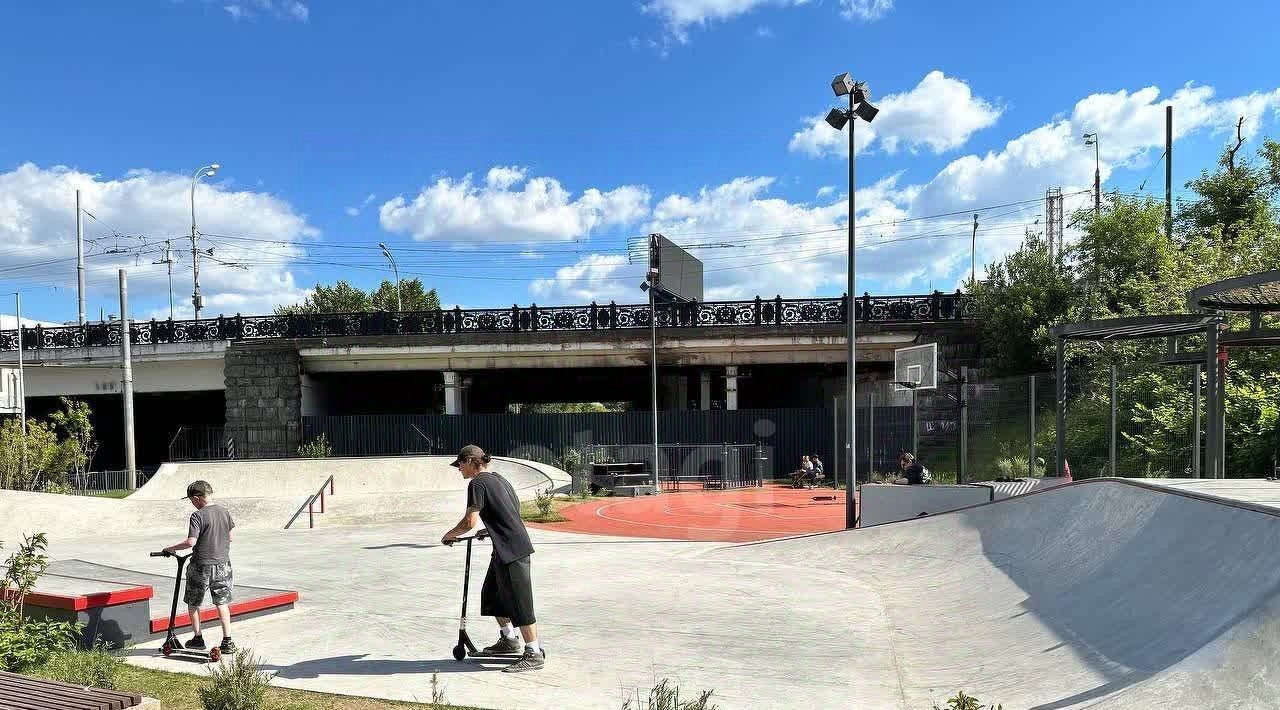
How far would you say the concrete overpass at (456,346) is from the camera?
1149 inches

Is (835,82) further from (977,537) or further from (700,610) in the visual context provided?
(700,610)

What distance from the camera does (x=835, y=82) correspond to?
45.2 ft

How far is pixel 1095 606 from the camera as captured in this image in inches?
237

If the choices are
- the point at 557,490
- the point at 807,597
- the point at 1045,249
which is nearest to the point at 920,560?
the point at 807,597

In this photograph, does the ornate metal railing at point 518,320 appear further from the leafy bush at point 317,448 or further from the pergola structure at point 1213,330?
the pergola structure at point 1213,330

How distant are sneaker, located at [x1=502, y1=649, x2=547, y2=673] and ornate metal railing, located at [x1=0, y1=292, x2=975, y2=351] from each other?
24058mm

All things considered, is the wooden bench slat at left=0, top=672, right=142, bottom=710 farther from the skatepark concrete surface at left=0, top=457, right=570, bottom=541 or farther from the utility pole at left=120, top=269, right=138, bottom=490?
the utility pole at left=120, top=269, right=138, bottom=490

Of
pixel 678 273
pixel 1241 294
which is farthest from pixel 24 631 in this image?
pixel 678 273

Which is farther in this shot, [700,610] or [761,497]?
[761,497]

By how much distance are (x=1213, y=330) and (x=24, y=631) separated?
1257cm

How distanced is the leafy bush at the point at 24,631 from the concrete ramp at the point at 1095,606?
5.84 meters

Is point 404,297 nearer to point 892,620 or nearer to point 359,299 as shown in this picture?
point 359,299

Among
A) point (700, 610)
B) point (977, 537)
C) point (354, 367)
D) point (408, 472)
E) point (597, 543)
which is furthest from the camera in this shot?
point (354, 367)

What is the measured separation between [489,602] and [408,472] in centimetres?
1862
